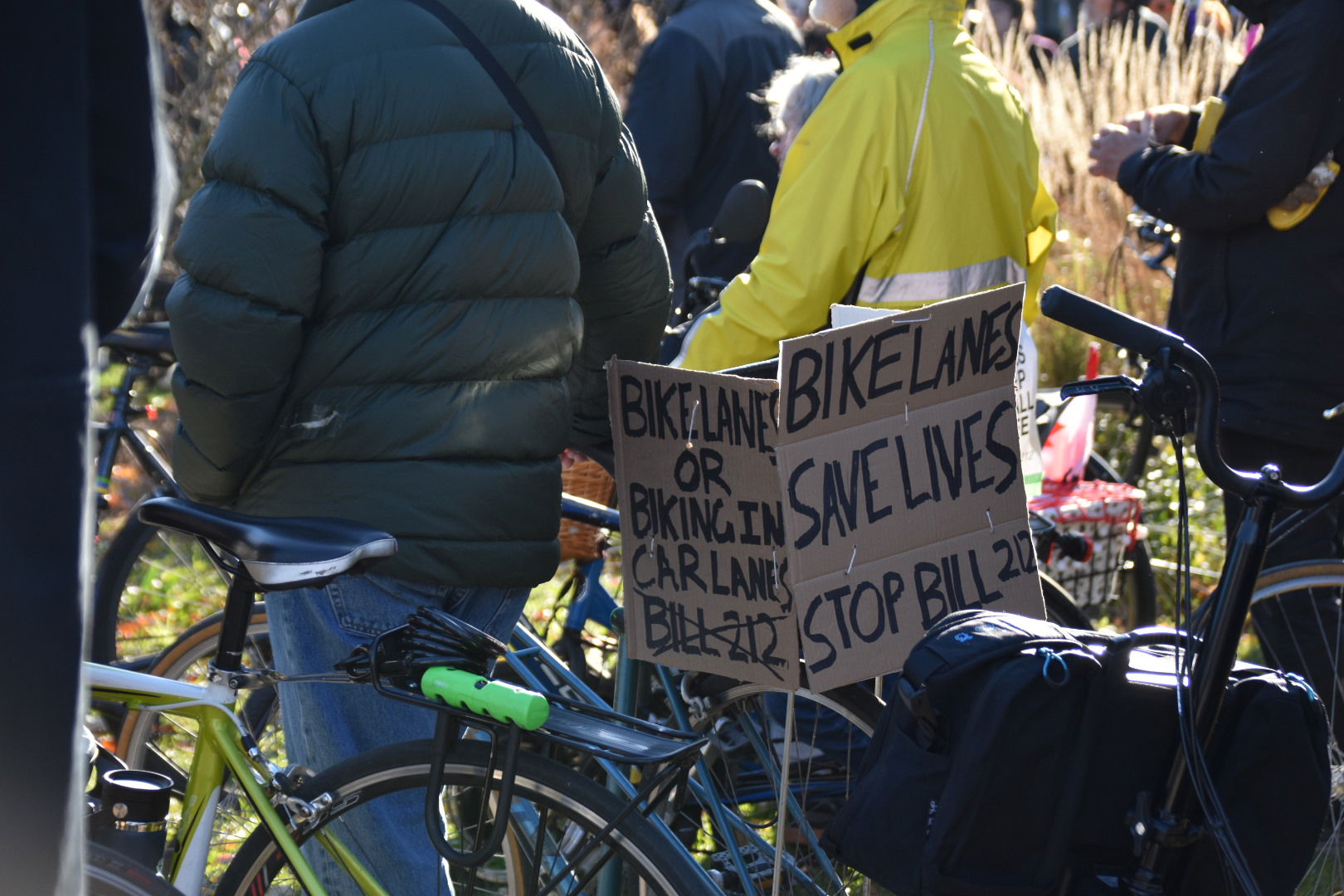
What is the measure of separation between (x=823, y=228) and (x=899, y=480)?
0.86 metres

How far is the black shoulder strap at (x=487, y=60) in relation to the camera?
2.25 metres

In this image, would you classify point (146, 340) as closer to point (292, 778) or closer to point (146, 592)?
point (146, 592)

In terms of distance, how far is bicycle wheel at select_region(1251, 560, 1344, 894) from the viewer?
11.2 ft

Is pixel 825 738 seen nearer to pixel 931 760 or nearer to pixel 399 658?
pixel 931 760

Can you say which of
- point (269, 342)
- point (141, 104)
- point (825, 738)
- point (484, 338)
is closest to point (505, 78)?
point (484, 338)

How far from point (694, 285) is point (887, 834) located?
1.98 metres

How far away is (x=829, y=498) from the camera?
7.78 ft

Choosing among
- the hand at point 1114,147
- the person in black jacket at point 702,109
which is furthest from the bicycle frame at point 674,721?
the person in black jacket at point 702,109

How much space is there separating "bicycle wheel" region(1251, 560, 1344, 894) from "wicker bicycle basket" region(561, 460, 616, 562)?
1.58 metres

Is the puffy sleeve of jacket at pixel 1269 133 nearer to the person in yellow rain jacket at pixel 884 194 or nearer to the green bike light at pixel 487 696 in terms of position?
the person in yellow rain jacket at pixel 884 194

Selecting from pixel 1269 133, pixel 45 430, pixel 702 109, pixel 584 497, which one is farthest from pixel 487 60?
pixel 702 109

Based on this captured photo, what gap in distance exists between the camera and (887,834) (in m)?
2.04

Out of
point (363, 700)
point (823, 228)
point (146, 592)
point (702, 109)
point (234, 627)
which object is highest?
point (823, 228)

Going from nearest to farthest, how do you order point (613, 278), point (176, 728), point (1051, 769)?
point (1051, 769), point (613, 278), point (176, 728)
